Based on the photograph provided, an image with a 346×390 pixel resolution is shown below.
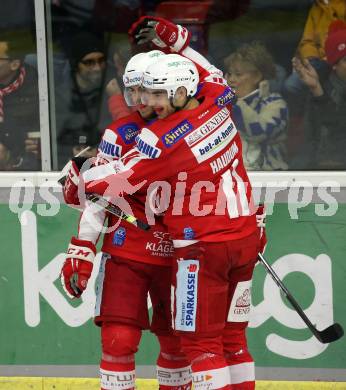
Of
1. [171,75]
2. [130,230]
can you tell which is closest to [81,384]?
[130,230]

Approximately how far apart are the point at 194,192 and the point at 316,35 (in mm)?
1406

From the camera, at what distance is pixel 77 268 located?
5.24 metres

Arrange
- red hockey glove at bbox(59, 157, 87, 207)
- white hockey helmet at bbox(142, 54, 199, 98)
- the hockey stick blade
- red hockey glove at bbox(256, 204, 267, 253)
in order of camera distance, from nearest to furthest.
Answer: white hockey helmet at bbox(142, 54, 199, 98) < red hockey glove at bbox(59, 157, 87, 207) < red hockey glove at bbox(256, 204, 267, 253) < the hockey stick blade

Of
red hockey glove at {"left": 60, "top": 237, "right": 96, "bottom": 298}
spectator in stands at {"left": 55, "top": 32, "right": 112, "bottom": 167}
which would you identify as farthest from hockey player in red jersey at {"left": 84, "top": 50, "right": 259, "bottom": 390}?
spectator in stands at {"left": 55, "top": 32, "right": 112, "bottom": 167}

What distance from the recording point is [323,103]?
20.2 feet

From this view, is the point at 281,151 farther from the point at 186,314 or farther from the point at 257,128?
the point at 186,314

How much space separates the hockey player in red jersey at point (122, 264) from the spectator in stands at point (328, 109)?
1.12 meters

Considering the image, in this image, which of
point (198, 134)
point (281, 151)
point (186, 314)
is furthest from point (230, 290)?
point (281, 151)

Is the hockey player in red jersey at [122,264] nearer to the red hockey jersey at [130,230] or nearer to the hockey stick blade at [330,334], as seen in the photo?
the red hockey jersey at [130,230]

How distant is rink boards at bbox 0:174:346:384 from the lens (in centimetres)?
602

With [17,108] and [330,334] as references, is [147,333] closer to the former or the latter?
[330,334]

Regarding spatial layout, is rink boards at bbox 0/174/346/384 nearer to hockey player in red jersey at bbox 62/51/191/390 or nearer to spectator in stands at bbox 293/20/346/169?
spectator in stands at bbox 293/20/346/169

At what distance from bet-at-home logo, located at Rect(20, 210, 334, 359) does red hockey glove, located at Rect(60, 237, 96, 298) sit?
0.81m

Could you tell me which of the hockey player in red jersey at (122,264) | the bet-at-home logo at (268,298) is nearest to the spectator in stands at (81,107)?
the bet-at-home logo at (268,298)
